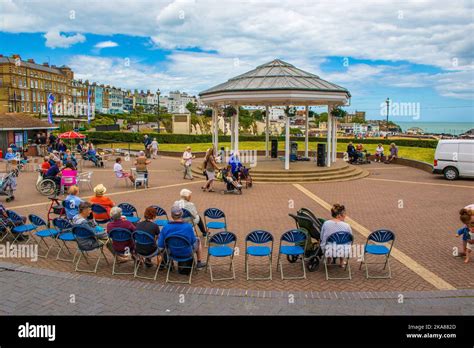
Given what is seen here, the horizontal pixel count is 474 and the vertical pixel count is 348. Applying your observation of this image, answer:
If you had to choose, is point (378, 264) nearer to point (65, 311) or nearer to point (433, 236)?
point (433, 236)

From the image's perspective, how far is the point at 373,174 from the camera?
72.9 feet

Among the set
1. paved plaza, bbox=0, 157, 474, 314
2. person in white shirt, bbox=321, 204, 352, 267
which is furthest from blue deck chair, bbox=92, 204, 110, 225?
person in white shirt, bbox=321, 204, 352, 267

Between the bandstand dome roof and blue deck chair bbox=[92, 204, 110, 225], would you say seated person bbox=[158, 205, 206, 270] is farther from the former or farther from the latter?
the bandstand dome roof

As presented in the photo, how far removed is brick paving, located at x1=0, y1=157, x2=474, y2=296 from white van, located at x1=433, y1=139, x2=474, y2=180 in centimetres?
51

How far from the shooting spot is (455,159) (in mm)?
19219

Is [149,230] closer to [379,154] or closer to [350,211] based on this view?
[350,211]

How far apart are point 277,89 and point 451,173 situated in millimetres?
9194

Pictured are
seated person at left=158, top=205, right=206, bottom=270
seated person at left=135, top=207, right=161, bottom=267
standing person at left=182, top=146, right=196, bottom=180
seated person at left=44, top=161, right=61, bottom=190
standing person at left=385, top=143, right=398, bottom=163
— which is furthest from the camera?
standing person at left=385, top=143, right=398, bottom=163

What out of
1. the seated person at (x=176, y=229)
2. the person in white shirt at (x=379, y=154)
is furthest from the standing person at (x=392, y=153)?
the seated person at (x=176, y=229)

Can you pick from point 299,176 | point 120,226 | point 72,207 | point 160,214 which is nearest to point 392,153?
point 299,176

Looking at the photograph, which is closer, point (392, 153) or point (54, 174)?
point (54, 174)

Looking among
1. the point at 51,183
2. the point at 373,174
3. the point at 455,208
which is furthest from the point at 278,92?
the point at 51,183

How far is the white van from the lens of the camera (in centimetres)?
1886
